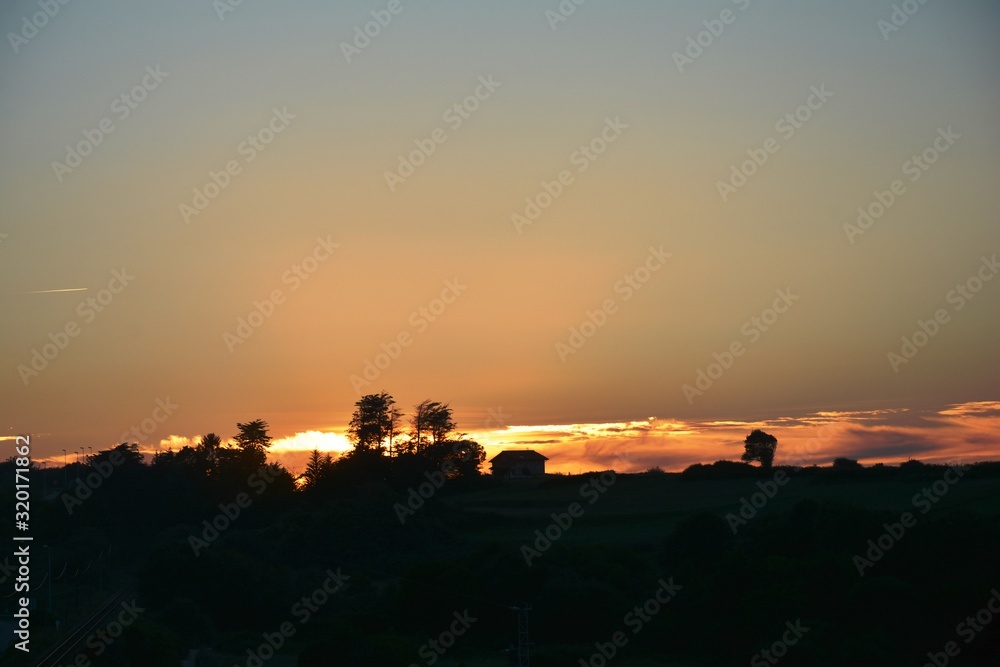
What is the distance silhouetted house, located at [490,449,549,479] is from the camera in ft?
420

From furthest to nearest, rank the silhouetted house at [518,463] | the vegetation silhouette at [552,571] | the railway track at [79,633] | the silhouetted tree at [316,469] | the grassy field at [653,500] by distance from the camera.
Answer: the silhouetted house at [518,463], the silhouetted tree at [316,469], the grassy field at [653,500], the vegetation silhouette at [552,571], the railway track at [79,633]

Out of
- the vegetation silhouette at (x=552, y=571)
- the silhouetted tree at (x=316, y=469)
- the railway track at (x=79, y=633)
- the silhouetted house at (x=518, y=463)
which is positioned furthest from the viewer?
the silhouetted house at (x=518, y=463)

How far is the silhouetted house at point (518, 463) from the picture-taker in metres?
128

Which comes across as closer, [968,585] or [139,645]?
[139,645]

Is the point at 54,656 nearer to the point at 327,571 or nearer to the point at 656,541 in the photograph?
the point at 327,571

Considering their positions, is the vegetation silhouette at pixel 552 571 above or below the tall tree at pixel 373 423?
below

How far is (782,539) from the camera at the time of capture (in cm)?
5222

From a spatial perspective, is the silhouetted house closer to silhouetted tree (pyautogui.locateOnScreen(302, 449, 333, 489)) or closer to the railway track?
silhouetted tree (pyautogui.locateOnScreen(302, 449, 333, 489))

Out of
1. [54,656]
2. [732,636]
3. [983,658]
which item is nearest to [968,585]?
[983,658]

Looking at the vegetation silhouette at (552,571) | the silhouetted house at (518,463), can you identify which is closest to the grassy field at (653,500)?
the vegetation silhouette at (552,571)

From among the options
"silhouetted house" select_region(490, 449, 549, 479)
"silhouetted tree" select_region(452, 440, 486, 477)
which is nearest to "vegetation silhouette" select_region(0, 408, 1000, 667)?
"silhouetted tree" select_region(452, 440, 486, 477)

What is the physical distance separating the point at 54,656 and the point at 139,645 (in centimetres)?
471

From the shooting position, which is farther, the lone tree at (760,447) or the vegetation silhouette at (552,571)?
the lone tree at (760,447)

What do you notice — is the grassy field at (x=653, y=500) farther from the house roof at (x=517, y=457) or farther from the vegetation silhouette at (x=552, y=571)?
the house roof at (x=517, y=457)
